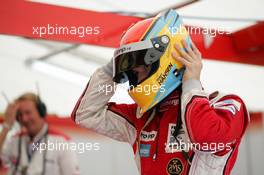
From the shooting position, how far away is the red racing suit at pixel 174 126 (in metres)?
0.99

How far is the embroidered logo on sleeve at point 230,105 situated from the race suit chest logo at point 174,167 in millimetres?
162

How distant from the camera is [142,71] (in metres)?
1.15

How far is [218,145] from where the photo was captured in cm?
101

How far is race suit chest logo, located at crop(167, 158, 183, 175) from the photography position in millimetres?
1086

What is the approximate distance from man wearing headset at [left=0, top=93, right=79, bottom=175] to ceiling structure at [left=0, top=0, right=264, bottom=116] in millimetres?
102

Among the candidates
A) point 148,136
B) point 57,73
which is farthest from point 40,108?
point 148,136

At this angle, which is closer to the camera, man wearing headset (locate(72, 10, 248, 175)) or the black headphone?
man wearing headset (locate(72, 10, 248, 175))

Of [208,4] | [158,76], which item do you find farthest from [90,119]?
[208,4]

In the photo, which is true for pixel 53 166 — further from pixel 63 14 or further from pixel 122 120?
pixel 122 120

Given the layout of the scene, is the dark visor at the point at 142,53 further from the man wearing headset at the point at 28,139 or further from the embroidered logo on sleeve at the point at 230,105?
the man wearing headset at the point at 28,139

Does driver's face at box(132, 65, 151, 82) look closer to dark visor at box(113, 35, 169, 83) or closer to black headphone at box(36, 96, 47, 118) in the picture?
dark visor at box(113, 35, 169, 83)

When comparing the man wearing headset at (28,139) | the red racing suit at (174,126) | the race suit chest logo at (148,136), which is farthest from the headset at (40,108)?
the race suit chest logo at (148,136)

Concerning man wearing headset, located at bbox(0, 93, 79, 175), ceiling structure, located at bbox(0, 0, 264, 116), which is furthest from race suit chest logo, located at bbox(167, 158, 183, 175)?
man wearing headset, located at bbox(0, 93, 79, 175)

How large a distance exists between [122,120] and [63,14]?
54 cm
